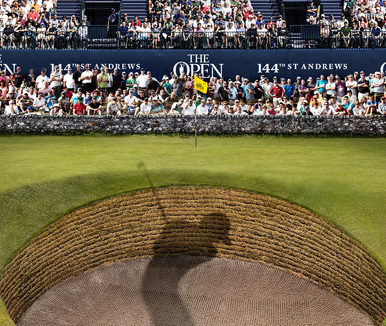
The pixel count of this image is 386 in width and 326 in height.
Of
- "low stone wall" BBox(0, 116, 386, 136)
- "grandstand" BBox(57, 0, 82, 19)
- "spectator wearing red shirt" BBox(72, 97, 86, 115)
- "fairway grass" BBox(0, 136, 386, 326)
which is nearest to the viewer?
"fairway grass" BBox(0, 136, 386, 326)

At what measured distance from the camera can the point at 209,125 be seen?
A: 28.2m

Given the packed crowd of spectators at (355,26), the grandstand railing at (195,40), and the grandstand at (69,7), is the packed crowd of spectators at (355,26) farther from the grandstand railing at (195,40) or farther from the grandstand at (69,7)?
the grandstand at (69,7)

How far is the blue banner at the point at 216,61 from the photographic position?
33.2 meters

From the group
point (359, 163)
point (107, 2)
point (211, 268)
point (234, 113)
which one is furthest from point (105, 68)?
point (211, 268)

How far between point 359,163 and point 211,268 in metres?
8.11

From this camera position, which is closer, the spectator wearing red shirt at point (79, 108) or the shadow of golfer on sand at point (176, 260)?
the shadow of golfer on sand at point (176, 260)

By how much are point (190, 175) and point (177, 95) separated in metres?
13.3

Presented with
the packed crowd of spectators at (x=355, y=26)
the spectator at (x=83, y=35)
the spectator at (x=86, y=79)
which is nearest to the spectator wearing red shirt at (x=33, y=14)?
the spectator at (x=83, y=35)

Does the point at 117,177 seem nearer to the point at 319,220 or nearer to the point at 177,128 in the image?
the point at 319,220

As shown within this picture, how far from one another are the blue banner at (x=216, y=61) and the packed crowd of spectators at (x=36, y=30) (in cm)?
53

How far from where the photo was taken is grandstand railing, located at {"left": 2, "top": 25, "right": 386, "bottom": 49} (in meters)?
33.2

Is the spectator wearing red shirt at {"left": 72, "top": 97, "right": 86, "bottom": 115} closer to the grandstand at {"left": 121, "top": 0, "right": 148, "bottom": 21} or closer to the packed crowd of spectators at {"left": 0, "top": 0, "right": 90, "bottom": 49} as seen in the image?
the packed crowd of spectators at {"left": 0, "top": 0, "right": 90, "bottom": 49}

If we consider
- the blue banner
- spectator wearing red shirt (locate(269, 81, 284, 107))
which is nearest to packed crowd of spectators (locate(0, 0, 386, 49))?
the blue banner

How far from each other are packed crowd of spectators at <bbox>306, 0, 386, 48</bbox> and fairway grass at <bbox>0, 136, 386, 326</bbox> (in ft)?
35.6
